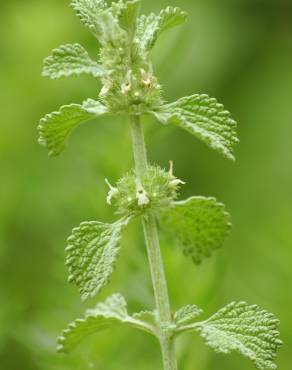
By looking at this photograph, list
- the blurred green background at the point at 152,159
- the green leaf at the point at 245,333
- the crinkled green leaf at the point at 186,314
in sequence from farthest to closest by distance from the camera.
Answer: the blurred green background at the point at 152,159
the crinkled green leaf at the point at 186,314
the green leaf at the point at 245,333

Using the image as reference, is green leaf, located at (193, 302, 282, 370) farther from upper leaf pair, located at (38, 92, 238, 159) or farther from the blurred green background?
the blurred green background

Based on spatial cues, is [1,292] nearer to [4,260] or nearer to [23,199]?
[4,260]

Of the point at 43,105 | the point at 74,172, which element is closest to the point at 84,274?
the point at 74,172

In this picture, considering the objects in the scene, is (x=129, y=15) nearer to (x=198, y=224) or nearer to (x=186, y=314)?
(x=198, y=224)

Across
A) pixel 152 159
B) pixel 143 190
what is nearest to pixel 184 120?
pixel 143 190

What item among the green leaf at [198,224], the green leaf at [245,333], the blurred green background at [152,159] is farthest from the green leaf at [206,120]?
the blurred green background at [152,159]

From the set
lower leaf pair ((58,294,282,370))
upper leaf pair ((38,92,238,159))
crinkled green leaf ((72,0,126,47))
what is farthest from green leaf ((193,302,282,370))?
crinkled green leaf ((72,0,126,47))

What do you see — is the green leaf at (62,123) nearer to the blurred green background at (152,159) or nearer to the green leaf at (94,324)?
the green leaf at (94,324)
